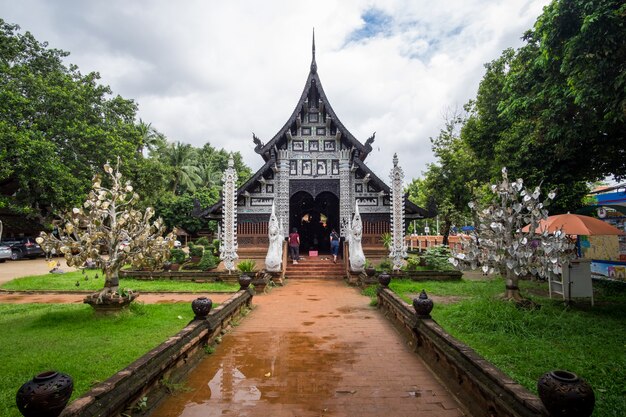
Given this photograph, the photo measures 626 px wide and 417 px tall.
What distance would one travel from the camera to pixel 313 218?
838 inches

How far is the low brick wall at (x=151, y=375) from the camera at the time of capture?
116 inches

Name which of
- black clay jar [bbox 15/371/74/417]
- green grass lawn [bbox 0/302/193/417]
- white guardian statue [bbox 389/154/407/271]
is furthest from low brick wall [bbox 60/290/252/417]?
white guardian statue [bbox 389/154/407/271]

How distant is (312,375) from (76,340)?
12.8ft

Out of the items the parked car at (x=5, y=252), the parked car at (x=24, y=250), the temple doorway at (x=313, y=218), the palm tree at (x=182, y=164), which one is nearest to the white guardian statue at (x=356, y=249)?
the temple doorway at (x=313, y=218)

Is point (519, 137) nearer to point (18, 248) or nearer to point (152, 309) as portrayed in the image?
point (152, 309)

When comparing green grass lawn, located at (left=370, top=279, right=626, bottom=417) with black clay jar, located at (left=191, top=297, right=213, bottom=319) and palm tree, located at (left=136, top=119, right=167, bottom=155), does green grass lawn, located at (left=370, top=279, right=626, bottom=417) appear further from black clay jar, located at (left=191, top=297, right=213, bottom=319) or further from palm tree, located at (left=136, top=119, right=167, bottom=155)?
palm tree, located at (left=136, top=119, right=167, bottom=155)

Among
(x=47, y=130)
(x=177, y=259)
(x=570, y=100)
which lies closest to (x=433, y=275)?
(x=570, y=100)

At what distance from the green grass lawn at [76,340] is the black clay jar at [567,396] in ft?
14.2

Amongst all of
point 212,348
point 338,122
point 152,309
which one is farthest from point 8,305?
point 338,122

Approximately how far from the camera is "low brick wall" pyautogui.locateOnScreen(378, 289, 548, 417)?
301 centimetres

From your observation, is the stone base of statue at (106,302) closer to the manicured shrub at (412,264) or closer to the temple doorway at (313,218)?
the manicured shrub at (412,264)

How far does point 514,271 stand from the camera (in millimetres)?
7488

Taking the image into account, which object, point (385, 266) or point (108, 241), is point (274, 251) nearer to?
point (385, 266)

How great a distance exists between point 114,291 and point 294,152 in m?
11.8
